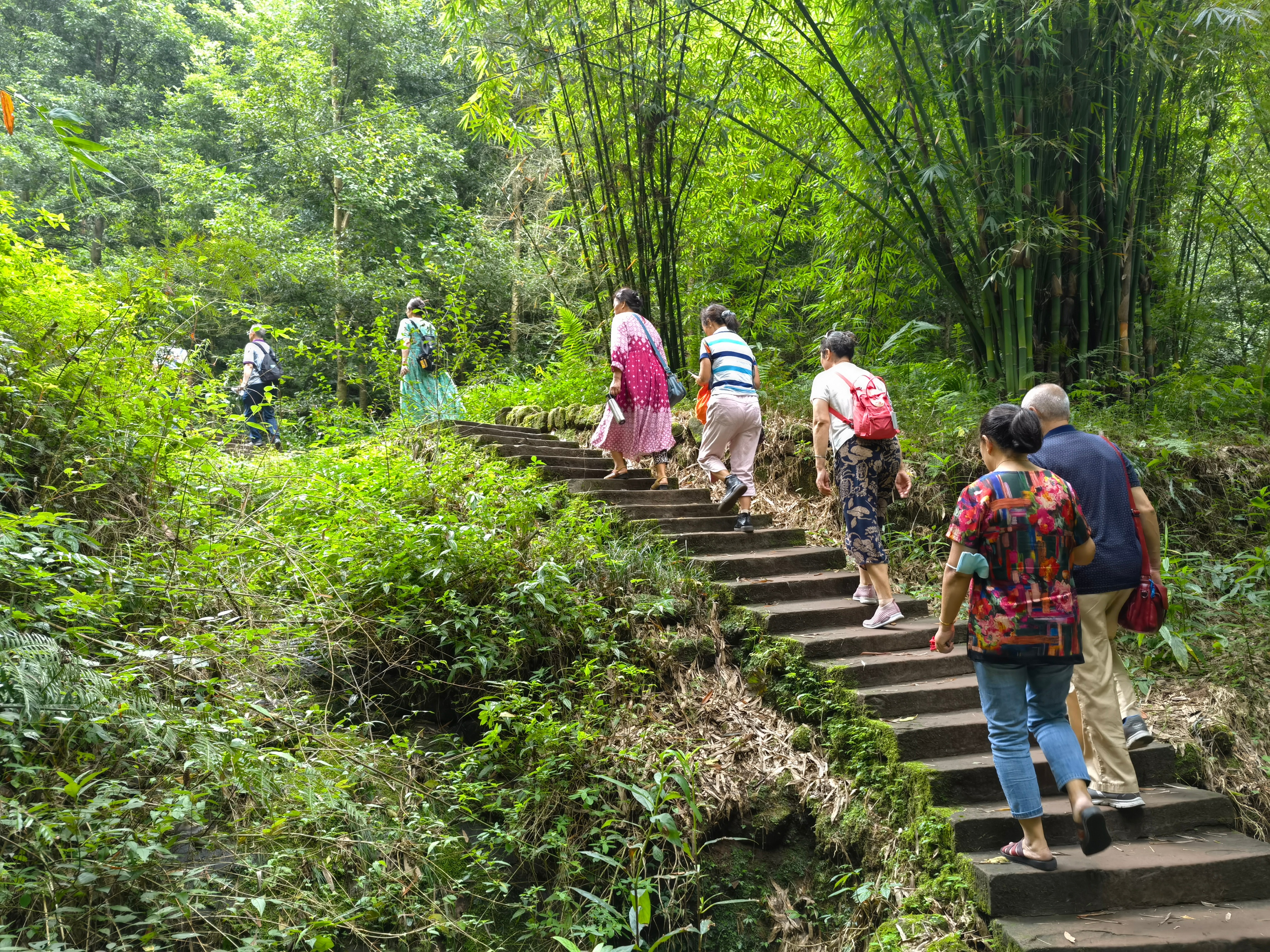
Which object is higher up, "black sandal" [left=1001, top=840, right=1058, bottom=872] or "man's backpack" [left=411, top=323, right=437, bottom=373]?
"man's backpack" [left=411, top=323, right=437, bottom=373]

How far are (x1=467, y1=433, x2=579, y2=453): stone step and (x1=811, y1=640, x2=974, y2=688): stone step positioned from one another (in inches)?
138

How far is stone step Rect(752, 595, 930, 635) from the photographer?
4578 millimetres

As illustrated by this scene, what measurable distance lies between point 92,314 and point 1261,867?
20.2 ft

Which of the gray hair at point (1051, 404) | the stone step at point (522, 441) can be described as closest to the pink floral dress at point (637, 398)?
the stone step at point (522, 441)

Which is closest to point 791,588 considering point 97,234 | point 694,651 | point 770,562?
point 770,562

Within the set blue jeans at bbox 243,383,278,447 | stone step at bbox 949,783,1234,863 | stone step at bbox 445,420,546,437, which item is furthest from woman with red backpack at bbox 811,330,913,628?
blue jeans at bbox 243,383,278,447

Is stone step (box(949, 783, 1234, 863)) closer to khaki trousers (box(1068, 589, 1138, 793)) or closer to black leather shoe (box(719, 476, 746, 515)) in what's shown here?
khaki trousers (box(1068, 589, 1138, 793))

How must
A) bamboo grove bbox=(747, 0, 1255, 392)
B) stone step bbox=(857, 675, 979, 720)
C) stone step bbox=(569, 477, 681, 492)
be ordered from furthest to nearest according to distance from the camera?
stone step bbox=(569, 477, 681, 492)
bamboo grove bbox=(747, 0, 1255, 392)
stone step bbox=(857, 675, 979, 720)

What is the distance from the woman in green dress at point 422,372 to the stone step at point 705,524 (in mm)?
2662

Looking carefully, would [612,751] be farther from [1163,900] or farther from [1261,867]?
[1261,867]

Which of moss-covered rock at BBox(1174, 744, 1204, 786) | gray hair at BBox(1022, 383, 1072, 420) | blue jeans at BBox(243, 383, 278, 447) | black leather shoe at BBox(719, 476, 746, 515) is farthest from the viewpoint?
blue jeans at BBox(243, 383, 278, 447)

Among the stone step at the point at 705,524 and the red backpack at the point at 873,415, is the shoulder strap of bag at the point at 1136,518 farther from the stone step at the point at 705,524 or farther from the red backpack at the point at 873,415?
the stone step at the point at 705,524

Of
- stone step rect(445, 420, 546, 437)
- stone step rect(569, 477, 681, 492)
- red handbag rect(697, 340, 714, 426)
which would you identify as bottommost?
stone step rect(569, 477, 681, 492)

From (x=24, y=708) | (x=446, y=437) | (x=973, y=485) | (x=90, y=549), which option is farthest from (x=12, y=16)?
(x=973, y=485)
